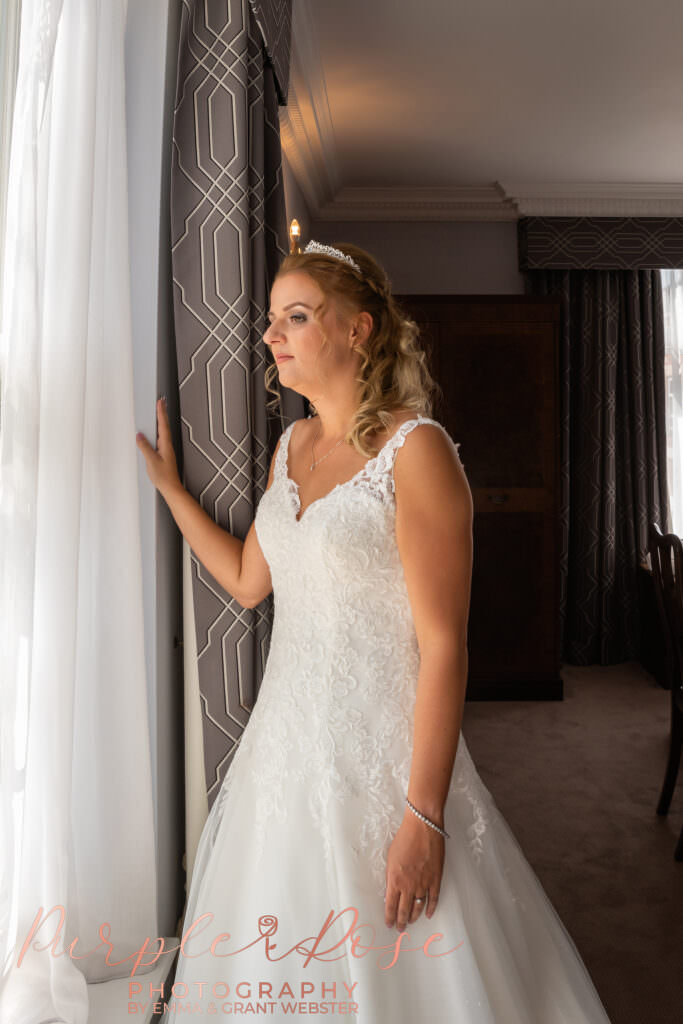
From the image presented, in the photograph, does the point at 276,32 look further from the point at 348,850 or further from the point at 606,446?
the point at 606,446

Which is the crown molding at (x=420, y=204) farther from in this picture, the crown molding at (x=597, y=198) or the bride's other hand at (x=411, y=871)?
the bride's other hand at (x=411, y=871)

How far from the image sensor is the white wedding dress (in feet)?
3.70

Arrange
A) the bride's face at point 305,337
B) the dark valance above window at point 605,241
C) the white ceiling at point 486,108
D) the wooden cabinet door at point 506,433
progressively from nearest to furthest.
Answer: the bride's face at point 305,337
the white ceiling at point 486,108
the wooden cabinet door at point 506,433
the dark valance above window at point 605,241

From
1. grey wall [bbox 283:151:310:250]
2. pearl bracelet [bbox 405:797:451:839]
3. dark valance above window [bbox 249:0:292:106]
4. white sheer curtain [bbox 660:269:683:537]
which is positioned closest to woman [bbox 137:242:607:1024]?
pearl bracelet [bbox 405:797:451:839]

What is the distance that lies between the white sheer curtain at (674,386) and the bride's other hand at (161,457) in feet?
14.5

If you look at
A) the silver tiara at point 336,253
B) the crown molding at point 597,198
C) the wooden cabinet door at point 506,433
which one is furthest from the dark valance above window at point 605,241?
the silver tiara at point 336,253

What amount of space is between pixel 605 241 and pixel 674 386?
3.39ft

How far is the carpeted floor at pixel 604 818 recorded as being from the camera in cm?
214

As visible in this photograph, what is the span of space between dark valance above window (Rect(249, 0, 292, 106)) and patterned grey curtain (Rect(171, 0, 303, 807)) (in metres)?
0.01

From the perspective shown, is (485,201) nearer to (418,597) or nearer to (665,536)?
(665,536)

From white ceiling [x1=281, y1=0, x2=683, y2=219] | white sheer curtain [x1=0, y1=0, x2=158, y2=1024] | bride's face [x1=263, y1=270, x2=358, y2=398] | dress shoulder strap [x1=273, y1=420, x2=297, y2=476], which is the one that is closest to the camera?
white sheer curtain [x1=0, y1=0, x2=158, y2=1024]

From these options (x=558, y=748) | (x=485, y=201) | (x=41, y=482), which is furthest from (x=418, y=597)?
(x=485, y=201)

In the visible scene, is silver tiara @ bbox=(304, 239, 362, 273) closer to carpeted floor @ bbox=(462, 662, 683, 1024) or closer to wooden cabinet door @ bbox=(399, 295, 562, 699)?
carpeted floor @ bbox=(462, 662, 683, 1024)

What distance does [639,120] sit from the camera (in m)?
3.85
